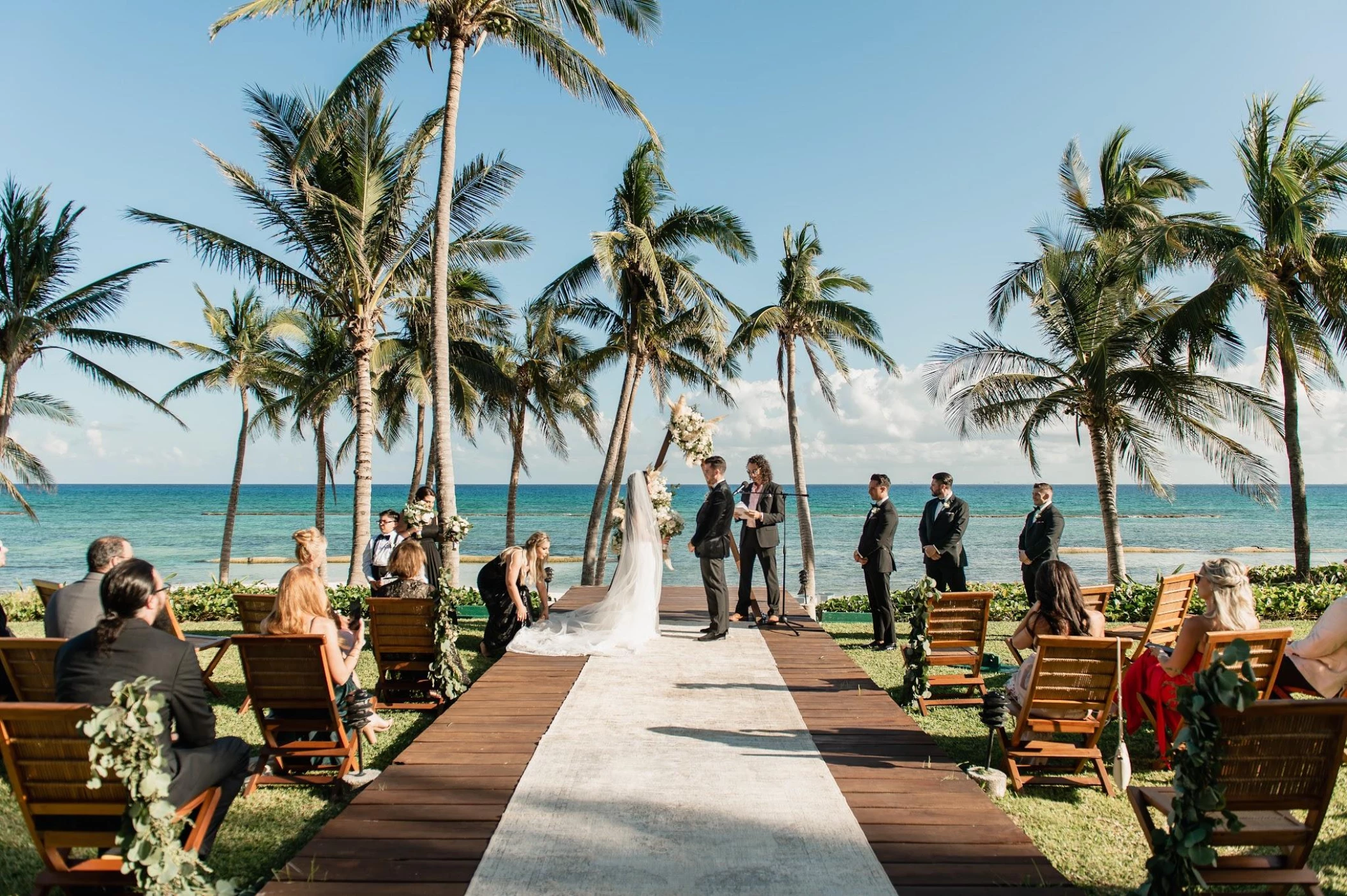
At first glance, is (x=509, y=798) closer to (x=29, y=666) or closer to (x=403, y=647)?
(x=403, y=647)

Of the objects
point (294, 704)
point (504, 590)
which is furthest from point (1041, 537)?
point (294, 704)

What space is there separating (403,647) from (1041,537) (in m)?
7.00

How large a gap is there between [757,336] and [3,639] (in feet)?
47.8

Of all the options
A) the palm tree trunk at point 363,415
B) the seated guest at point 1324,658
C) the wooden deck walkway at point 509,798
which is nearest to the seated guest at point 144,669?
the wooden deck walkway at point 509,798

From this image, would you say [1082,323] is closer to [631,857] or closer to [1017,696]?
[1017,696]

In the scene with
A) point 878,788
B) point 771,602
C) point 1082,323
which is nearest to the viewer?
point 878,788

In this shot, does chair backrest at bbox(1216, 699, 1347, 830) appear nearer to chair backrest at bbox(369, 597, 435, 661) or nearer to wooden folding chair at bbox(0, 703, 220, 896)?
wooden folding chair at bbox(0, 703, 220, 896)

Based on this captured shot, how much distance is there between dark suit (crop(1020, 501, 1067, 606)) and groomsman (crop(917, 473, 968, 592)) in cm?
70

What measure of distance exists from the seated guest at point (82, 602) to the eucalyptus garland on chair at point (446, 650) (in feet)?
7.51

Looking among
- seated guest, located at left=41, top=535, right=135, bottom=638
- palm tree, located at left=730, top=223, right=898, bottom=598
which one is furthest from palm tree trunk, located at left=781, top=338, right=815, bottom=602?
seated guest, located at left=41, top=535, right=135, bottom=638

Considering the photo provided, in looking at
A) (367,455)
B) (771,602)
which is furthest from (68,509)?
(771,602)

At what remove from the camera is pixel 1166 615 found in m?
7.91

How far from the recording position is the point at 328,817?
15.7 feet

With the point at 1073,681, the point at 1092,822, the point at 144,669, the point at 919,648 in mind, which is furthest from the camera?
the point at 919,648
